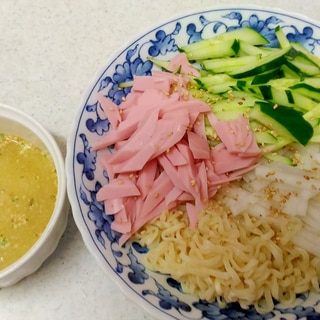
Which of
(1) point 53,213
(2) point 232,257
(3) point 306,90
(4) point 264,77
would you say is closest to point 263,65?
(4) point 264,77

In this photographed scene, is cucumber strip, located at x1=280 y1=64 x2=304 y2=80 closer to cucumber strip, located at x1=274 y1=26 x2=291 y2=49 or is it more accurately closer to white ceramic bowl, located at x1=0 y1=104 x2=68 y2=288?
cucumber strip, located at x1=274 y1=26 x2=291 y2=49

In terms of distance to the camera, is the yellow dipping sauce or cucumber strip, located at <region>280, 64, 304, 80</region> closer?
the yellow dipping sauce

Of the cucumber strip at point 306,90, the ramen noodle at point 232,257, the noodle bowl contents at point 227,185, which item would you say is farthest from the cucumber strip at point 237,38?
the ramen noodle at point 232,257

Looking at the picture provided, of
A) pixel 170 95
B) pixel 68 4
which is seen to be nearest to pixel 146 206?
pixel 170 95

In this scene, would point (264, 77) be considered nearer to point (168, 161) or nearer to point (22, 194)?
point (168, 161)

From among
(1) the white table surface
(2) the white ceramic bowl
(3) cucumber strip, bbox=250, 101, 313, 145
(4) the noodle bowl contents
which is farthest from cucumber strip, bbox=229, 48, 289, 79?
(2) the white ceramic bowl

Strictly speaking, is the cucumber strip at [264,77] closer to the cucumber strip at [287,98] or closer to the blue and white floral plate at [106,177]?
the cucumber strip at [287,98]
